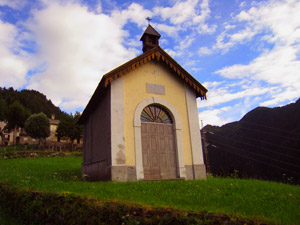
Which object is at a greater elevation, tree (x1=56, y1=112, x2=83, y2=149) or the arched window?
tree (x1=56, y1=112, x2=83, y2=149)

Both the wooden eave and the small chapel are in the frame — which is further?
the wooden eave

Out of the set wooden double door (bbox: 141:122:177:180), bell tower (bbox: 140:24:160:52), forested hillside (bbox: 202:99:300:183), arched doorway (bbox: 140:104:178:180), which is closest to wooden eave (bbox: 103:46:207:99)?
bell tower (bbox: 140:24:160:52)

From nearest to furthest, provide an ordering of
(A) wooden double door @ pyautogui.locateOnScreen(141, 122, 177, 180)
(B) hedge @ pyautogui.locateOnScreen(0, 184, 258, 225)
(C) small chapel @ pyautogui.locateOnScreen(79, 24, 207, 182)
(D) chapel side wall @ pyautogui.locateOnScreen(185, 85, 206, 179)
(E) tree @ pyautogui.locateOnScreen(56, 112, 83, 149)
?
(B) hedge @ pyautogui.locateOnScreen(0, 184, 258, 225) < (C) small chapel @ pyautogui.locateOnScreen(79, 24, 207, 182) < (A) wooden double door @ pyautogui.locateOnScreen(141, 122, 177, 180) < (D) chapel side wall @ pyautogui.locateOnScreen(185, 85, 206, 179) < (E) tree @ pyautogui.locateOnScreen(56, 112, 83, 149)

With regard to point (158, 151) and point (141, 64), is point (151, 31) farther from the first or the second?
point (158, 151)

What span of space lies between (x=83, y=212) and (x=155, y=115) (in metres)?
7.74

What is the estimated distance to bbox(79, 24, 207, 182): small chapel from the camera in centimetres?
1109

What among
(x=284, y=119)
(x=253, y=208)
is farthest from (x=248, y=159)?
(x=253, y=208)

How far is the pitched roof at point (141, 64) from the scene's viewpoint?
11.4 m

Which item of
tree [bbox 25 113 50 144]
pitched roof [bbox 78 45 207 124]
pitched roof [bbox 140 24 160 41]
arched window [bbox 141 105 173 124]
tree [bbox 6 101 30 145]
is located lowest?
arched window [bbox 141 105 173 124]

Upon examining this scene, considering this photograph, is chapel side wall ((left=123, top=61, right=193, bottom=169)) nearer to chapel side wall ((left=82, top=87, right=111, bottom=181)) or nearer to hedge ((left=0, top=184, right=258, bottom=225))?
chapel side wall ((left=82, top=87, right=111, bottom=181))

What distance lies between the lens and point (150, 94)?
12.6 m

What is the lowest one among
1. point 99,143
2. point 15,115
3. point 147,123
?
point 99,143

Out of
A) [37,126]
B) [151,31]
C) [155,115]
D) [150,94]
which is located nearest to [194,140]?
[155,115]

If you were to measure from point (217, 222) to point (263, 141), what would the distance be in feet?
127
